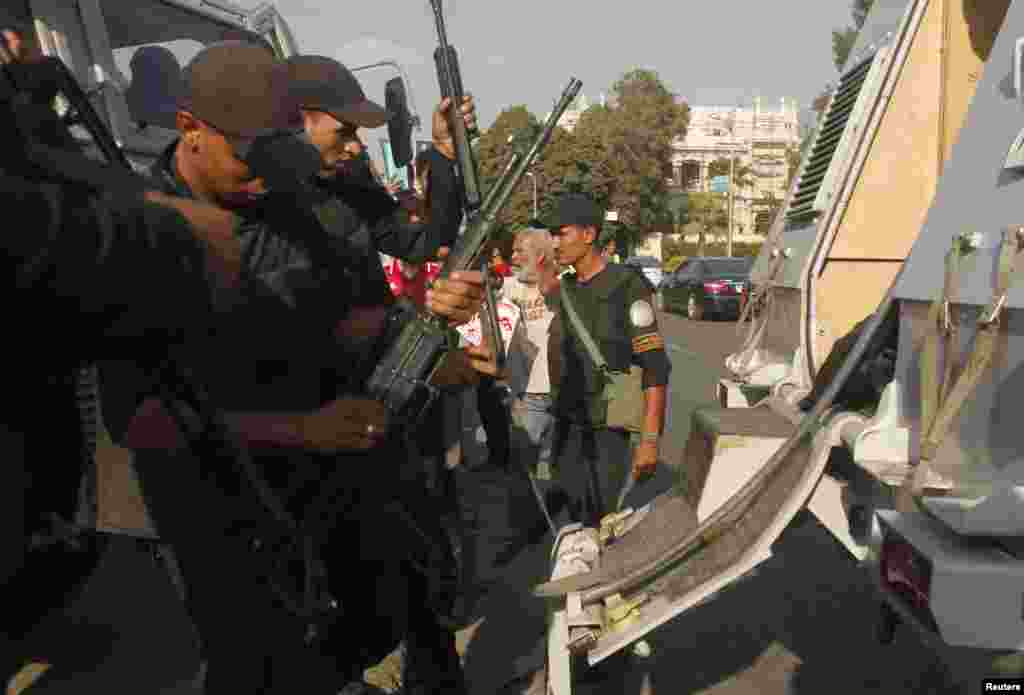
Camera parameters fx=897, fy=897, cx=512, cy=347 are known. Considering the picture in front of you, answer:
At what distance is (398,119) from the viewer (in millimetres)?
3348

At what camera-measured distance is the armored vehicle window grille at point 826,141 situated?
362 centimetres

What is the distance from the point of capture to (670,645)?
3.61 meters

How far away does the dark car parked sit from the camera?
18234 millimetres

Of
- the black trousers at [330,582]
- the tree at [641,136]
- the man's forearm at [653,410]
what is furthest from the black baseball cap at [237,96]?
the tree at [641,136]

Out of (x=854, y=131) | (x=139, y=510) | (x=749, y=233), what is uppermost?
(x=854, y=131)

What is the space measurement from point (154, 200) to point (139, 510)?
6.33 ft

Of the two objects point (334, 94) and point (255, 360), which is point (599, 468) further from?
point (255, 360)

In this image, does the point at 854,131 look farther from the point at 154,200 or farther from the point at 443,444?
the point at 154,200

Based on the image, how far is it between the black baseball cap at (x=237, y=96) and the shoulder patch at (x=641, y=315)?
1.98 metres

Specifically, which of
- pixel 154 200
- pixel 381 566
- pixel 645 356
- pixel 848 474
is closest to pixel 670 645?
pixel 645 356

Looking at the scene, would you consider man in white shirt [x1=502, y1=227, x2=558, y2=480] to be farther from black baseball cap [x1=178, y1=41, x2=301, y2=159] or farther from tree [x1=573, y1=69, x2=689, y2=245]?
tree [x1=573, y1=69, x2=689, y2=245]

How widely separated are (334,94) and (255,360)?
49.5 inches

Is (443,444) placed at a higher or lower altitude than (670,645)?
higher

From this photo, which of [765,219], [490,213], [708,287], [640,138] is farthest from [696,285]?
[640,138]
